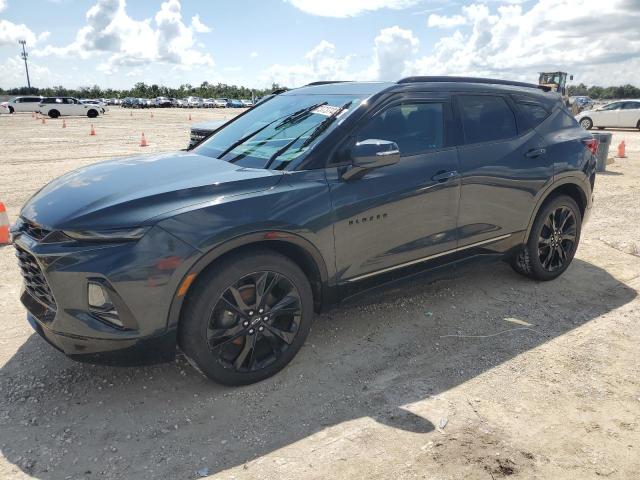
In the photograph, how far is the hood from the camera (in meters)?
2.76

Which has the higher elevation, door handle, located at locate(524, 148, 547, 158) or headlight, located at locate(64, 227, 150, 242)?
door handle, located at locate(524, 148, 547, 158)

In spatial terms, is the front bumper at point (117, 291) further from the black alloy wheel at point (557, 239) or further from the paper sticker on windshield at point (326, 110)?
the black alloy wheel at point (557, 239)

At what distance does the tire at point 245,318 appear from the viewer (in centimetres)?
290

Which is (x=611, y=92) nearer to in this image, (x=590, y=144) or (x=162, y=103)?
(x=162, y=103)

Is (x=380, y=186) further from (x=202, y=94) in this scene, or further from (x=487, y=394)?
(x=202, y=94)

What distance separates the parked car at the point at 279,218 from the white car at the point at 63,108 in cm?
4269

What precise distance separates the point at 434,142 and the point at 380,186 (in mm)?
727

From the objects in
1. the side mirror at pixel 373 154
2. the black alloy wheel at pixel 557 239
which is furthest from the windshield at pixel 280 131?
Result: the black alloy wheel at pixel 557 239

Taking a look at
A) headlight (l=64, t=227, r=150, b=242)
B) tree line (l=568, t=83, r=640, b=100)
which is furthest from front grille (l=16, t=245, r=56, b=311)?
tree line (l=568, t=83, r=640, b=100)

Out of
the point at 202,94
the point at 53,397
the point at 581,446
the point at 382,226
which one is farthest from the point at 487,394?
the point at 202,94

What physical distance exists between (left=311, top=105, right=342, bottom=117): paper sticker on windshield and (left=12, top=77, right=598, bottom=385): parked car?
12 mm

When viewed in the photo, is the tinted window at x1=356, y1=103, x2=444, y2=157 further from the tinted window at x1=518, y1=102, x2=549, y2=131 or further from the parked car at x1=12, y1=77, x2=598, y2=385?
the tinted window at x1=518, y1=102, x2=549, y2=131

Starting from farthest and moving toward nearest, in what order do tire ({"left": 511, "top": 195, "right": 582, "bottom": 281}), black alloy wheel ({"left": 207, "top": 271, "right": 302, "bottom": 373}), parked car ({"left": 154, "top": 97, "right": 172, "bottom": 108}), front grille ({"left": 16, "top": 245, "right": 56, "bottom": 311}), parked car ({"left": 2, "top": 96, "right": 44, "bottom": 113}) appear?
parked car ({"left": 154, "top": 97, "right": 172, "bottom": 108})
parked car ({"left": 2, "top": 96, "right": 44, "bottom": 113})
tire ({"left": 511, "top": 195, "right": 582, "bottom": 281})
black alloy wheel ({"left": 207, "top": 271, "right": 302, "bottom": 373})
front grille ({"left": 16, "top": 245, "right": 56, "bottom": 311})

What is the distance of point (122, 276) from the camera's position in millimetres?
2641
